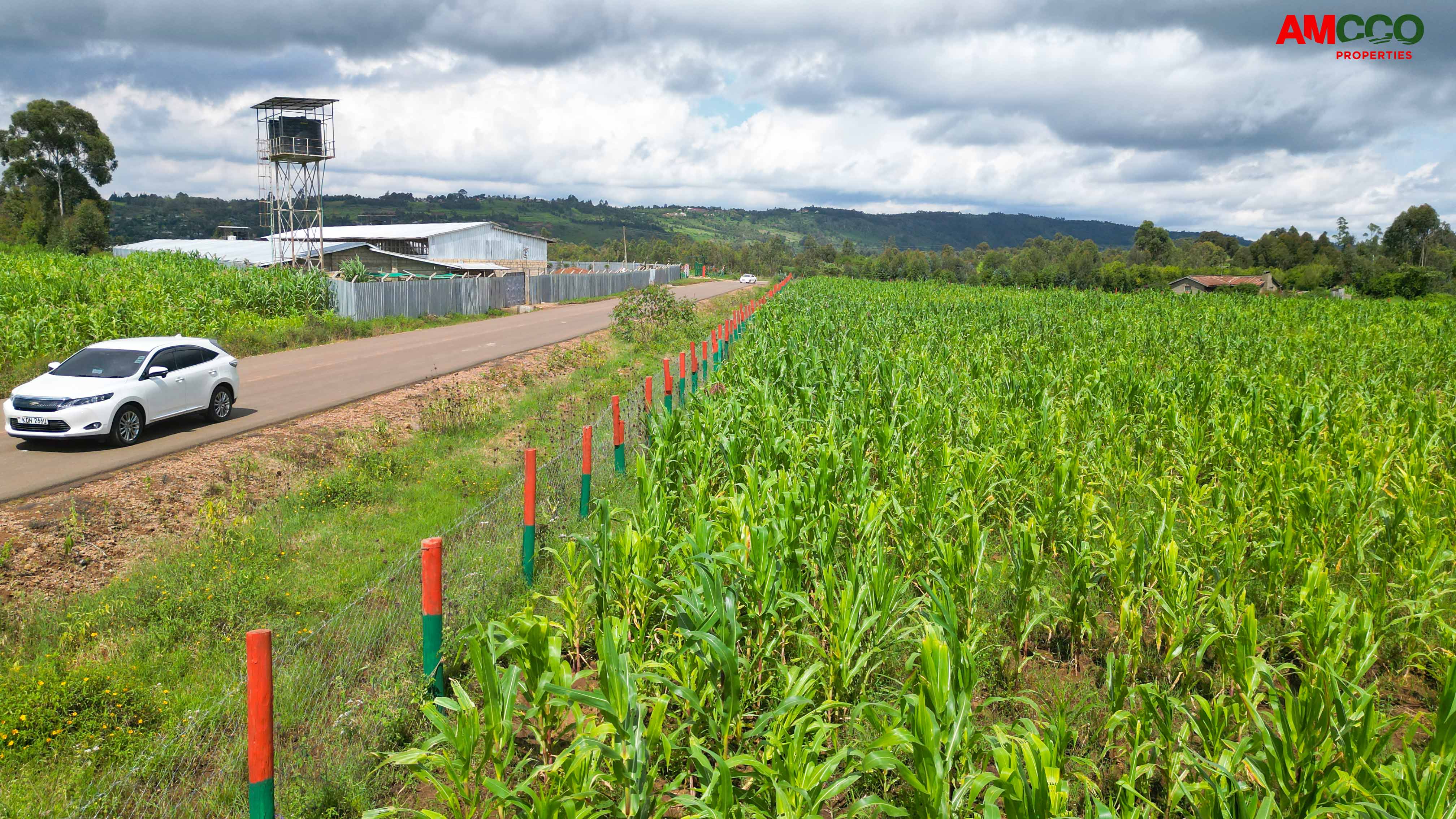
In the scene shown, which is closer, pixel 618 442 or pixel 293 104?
pixel 618 442

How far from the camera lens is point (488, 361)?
24469 mm

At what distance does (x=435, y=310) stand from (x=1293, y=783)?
1568 inches

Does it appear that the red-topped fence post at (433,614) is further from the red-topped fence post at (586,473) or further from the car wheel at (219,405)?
the car wheel at (219,405)

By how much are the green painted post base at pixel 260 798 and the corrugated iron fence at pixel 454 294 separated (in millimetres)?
32313

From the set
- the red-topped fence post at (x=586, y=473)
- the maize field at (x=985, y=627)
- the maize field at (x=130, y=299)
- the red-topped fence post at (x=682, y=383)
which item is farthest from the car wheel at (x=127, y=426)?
the maize field at (x=985, y=627)

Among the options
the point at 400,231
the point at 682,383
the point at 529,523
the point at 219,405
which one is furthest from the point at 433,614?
the point at 400,231

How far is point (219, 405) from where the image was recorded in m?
15.4

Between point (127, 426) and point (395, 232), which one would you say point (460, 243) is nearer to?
point (395, 232)

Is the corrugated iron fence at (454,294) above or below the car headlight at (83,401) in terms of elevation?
below

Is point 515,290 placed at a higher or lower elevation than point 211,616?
lower

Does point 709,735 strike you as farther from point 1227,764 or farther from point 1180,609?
point 1180,609

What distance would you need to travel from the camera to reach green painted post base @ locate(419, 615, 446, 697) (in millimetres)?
5258

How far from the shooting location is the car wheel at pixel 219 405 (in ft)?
49.8

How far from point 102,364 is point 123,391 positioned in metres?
0.97
